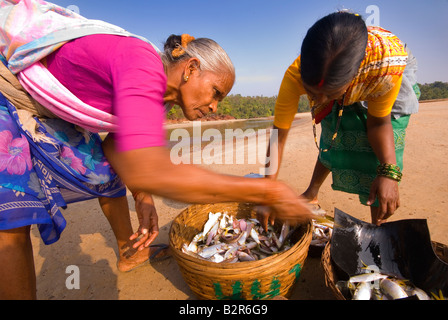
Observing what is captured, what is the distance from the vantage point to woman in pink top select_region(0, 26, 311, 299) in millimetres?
908

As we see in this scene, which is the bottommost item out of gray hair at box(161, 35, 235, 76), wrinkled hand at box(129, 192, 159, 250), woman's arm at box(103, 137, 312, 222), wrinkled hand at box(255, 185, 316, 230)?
wrinkled hand at box(129, 192, 159, 250)

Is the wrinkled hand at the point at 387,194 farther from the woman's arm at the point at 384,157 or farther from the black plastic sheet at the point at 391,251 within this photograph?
the black plastic sheet at the point at 391,251

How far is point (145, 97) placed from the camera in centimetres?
93

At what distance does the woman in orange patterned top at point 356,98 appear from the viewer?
1.39 m

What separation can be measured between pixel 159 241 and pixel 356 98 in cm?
237

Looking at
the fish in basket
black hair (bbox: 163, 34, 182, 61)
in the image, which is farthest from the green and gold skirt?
black hair (bbox: 163, 34, 182, 61)

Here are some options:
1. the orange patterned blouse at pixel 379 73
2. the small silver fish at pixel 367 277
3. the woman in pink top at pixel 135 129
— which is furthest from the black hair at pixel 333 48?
the small silver fish at pixel 367 277

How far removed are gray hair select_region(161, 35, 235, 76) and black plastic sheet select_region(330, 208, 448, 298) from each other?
4.91 feet

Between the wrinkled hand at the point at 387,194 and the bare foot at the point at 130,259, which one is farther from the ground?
the wrinkled hand at the point at 387,194

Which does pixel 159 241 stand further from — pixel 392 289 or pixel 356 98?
pixel 356 98

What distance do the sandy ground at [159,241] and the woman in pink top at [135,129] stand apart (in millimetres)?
646

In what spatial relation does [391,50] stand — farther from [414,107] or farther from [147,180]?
[147,180]

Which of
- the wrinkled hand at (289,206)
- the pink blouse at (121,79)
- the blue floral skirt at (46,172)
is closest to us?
the pink blouse at (121,79)

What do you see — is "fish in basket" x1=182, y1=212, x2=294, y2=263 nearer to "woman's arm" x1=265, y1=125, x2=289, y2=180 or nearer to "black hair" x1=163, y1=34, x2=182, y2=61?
"woman's arm" x1=265, y1=125, x2=289, y2=180
